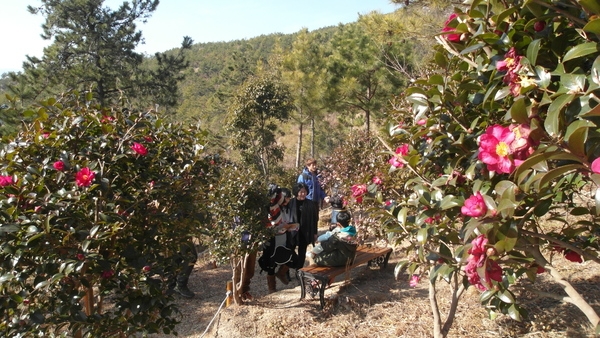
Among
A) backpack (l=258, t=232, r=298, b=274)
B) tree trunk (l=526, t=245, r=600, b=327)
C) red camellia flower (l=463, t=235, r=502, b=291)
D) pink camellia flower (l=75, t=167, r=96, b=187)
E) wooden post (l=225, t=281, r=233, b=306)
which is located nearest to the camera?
red camellia flower (l=463, t=235, r=502, b=291)

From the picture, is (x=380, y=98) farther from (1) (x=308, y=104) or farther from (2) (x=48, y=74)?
(2) (x=48, y=74)

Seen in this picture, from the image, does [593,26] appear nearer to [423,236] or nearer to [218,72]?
[423,236]

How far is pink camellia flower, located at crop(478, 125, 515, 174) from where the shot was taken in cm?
89

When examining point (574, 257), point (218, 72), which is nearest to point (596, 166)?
point (574, 257)

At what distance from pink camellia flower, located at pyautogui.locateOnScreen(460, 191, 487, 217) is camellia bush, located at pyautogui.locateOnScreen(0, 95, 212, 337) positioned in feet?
4.05

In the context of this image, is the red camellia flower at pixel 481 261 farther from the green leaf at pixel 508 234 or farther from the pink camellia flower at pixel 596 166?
the pink camellia flower at pixel 596 166

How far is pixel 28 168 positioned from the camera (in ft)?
5.24

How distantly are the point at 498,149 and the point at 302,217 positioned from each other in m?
4.39

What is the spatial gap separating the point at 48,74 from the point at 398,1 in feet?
32.1

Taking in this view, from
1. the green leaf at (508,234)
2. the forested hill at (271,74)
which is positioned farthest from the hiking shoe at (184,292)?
the forested hill at (271,74)

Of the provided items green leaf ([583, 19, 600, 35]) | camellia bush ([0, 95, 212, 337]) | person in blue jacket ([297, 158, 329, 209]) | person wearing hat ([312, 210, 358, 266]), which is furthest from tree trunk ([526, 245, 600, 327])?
person in blue jacket ([297, 158, 329, 209])

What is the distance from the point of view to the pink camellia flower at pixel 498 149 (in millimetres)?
888

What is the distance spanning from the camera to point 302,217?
5.23m

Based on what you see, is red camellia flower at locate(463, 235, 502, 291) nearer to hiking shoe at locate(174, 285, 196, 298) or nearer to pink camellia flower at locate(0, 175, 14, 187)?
pink camellia flower at locate(0, 175, 14, 187)
